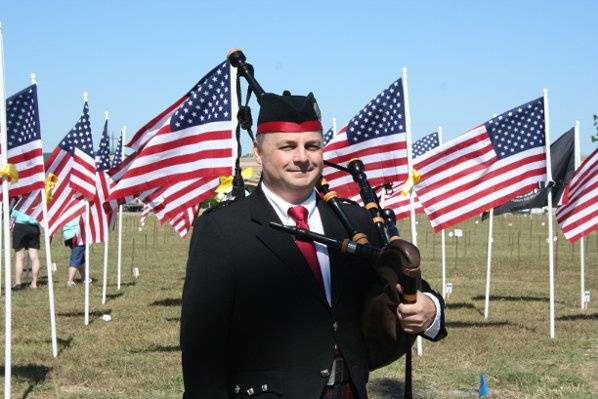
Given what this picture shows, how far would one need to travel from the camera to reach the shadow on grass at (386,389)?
8773 mm

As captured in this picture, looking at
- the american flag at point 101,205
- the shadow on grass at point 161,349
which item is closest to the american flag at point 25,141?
the shadow on grass at point 161,349

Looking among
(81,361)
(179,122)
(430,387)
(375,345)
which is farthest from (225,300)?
(81,361)

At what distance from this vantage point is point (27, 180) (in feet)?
31.0

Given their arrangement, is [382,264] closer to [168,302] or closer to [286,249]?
[286,249]

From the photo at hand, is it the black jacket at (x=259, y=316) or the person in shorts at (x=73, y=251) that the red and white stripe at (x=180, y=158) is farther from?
the person in shorts at (x=73, y=251)

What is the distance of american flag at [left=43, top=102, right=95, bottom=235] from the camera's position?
12.7m

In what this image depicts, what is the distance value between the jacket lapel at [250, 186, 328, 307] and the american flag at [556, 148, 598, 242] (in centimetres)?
1047

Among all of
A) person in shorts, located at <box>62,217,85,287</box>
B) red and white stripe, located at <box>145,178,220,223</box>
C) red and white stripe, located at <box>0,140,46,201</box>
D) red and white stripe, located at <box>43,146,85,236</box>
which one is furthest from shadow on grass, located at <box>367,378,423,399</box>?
person in shorts, located at <box>62,217,85,287</box>

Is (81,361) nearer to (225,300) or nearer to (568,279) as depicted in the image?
(225,300)

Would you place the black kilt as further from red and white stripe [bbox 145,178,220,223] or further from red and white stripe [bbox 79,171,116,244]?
red and white stripe [bbox 145,178,220,223]

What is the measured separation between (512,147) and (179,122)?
177 inches

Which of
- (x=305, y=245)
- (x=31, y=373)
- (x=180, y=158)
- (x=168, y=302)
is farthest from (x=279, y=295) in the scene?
(x=168, y=302)

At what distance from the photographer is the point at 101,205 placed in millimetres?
15195

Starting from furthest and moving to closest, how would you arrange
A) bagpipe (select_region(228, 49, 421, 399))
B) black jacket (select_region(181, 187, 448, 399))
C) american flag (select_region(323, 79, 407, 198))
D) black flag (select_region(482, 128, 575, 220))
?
black flag (select_region(482, 128, 575, 220))
american flag (select_region(323, 79, 407, 198))
black jacket (select_region(181, 187, 448, 399))
bagpipe (select_region(228, 49, 421, 399))
